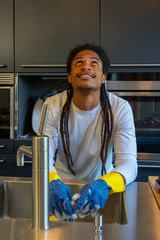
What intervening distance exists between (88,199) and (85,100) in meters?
0.63

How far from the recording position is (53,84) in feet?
8.64

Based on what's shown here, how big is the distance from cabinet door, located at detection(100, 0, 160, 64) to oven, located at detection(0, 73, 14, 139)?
0.76m

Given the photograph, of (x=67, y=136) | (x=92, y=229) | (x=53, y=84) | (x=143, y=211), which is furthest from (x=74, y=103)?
(x=53, y=84)

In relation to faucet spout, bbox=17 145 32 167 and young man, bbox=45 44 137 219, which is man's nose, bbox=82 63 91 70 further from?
faucet spout, bbox=17 145 32 167

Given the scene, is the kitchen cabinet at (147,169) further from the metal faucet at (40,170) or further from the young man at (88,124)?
the metal faucet at (40,170)

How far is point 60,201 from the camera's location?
0.89 metres

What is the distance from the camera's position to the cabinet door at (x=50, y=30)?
7.39 ft

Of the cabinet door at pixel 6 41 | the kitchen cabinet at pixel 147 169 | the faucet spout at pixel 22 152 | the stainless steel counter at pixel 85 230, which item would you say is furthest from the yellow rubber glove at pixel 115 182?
the cabinet door at pixel 6 41

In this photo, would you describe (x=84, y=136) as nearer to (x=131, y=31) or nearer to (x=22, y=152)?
(x=22, y=152)

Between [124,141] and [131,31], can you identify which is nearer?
[124,141]

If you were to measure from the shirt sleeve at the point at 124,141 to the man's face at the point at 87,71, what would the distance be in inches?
6.6

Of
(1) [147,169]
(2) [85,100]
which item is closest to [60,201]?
(2) [85,100]

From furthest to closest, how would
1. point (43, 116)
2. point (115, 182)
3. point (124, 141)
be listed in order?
point (124, 141) < point (115, 182) < point (43, 116)

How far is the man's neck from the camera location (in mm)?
1423
